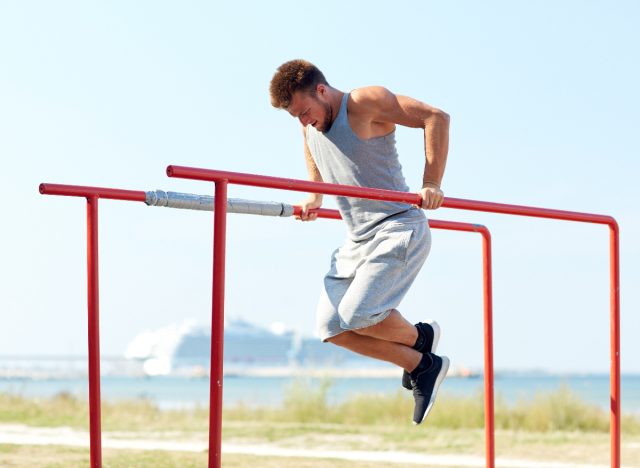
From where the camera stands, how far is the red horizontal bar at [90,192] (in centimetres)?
413

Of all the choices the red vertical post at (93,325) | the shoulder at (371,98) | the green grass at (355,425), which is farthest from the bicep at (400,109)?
the green grass at (355,425)

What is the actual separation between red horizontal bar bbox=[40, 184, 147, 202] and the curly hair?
64 centimetres

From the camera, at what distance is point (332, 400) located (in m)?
11.5

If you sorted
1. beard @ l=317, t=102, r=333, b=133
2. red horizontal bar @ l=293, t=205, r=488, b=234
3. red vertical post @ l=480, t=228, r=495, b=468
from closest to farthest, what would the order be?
beard @ l=317, t=102, r=333, b=133 < red horizontal bar @ l=293, t=205, r=488, b=234 < red vertical post @ l=480, t=228, r=495, b=468

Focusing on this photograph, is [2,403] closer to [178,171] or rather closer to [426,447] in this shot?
[426,447]

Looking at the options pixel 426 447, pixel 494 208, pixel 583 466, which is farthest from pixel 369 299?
pixel 426 447

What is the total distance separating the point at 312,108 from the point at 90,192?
92cm

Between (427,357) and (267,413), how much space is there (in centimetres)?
699

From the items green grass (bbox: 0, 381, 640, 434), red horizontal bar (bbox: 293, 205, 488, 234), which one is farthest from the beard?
green grass (bbox: 0, 381, 640, 434)

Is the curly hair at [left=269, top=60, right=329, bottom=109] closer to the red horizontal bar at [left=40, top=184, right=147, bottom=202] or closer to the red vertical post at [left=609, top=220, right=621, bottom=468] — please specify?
the red horizontal bar at [left=40, top=184, right=147, bottom=202]

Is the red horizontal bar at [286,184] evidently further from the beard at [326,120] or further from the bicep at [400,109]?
the beard at [326,120]

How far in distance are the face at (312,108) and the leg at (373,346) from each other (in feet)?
2.85

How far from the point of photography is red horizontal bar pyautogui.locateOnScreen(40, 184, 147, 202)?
4.13 meters

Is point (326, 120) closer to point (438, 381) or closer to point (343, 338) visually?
point (343, 338)
